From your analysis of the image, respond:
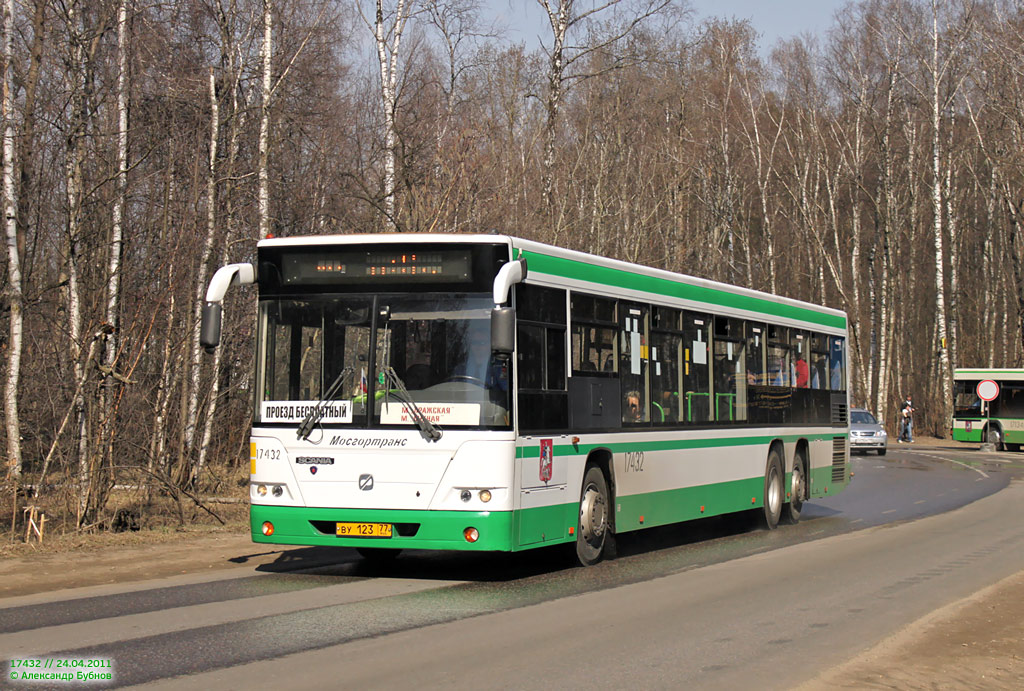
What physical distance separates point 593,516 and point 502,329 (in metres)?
3.17

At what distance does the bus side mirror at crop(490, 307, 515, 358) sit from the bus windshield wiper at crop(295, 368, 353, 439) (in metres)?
1.65

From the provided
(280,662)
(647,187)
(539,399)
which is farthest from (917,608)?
(647,187)

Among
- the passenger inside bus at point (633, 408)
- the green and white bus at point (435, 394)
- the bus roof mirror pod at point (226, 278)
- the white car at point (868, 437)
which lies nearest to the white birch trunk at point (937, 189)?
the white car at point (868, 437)

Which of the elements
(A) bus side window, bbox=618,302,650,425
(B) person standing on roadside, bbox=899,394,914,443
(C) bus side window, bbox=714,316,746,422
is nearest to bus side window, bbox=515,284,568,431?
(A) bus side window, bbox=618,302,650,425

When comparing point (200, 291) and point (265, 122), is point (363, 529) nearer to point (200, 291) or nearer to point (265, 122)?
point (200, 291)

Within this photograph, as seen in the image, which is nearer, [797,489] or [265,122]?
[797,489]

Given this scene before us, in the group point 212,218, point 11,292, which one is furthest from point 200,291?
point 11,292

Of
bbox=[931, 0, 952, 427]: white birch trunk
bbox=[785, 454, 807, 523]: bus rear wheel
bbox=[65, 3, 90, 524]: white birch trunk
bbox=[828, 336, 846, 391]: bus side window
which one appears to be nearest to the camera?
bbox=[65, 3, 90, 524]: white birch trunk

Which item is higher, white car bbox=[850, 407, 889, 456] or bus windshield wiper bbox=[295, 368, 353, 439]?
bus windshield wiper bbox=[295, 368, 353, 439]

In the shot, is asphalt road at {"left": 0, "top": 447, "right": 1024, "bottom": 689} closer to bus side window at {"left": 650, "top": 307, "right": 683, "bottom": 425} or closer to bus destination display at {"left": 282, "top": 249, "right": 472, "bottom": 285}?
bus side window at {"left": 650, "top": 307, "right": 683, "bottom": 425}

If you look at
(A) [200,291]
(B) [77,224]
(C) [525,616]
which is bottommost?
(C) [525,616]

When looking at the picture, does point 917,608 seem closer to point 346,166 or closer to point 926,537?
point 926,537

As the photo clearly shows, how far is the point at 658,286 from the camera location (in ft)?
48.7

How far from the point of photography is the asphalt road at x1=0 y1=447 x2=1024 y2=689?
25.7 ft
